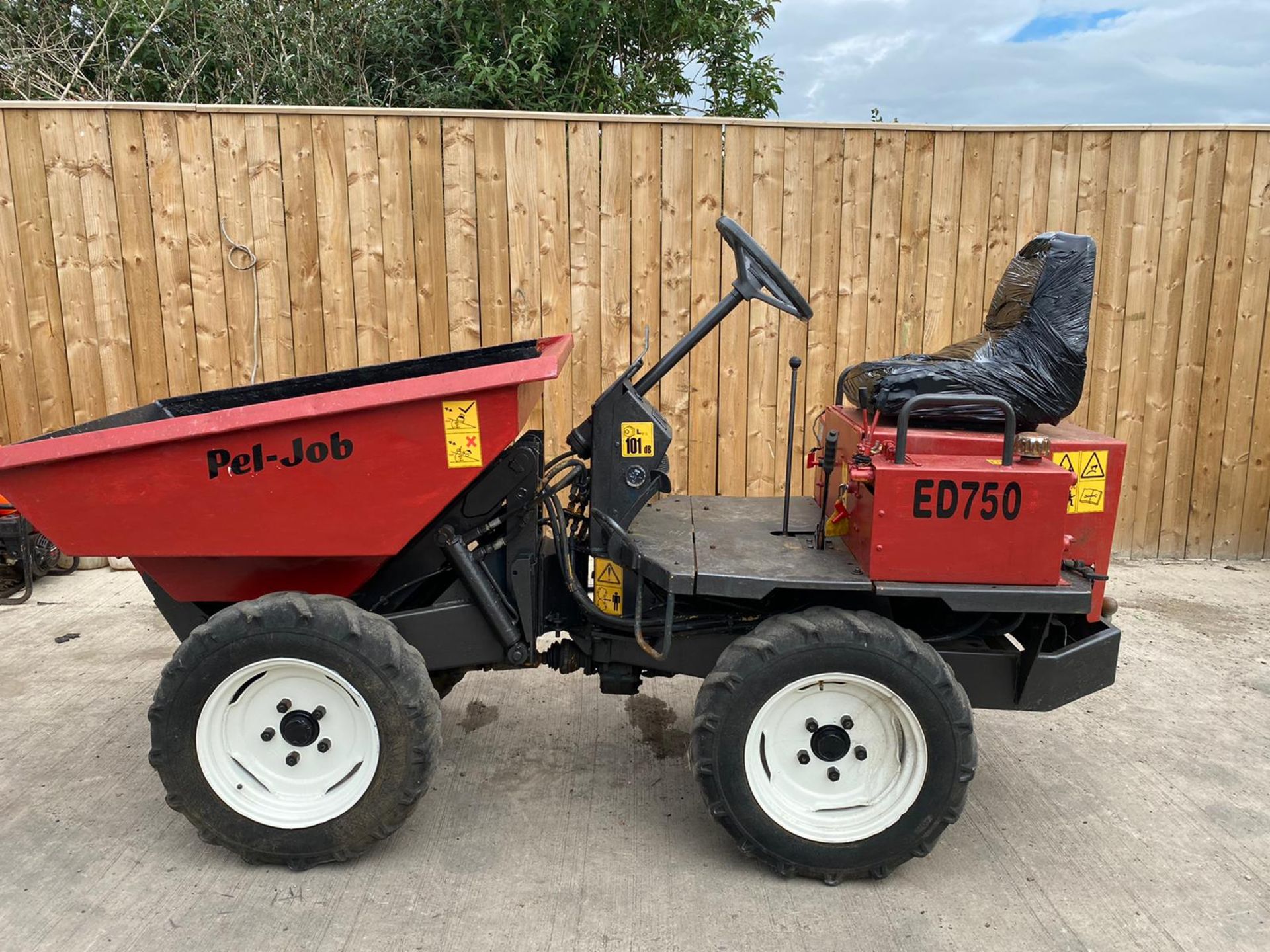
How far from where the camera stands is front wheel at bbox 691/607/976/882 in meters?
2.66

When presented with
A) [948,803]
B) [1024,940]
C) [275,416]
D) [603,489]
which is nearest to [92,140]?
[275,416]

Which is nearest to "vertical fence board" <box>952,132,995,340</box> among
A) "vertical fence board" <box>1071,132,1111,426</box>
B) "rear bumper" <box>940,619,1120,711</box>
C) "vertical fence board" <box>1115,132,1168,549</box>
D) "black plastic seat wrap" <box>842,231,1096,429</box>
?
"vertical fence board" <box>1071,132,1111,426</box>

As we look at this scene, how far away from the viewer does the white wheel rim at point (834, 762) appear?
107 inches

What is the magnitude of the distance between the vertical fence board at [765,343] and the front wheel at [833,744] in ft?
9.98

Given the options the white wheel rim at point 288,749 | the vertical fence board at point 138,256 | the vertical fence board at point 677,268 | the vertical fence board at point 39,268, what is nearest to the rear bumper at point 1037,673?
the white wheel rim at point 288,749

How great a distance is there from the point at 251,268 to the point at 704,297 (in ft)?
8.94

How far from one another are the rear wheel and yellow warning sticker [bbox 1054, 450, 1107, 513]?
7.03ft

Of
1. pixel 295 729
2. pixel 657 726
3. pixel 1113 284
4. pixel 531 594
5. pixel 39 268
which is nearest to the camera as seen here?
pixel 295 729

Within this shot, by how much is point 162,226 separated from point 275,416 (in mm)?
3482

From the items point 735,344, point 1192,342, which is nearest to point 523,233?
point 735,344

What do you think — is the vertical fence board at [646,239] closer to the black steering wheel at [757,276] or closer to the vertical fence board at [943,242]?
the vertical fence board at [943,242]

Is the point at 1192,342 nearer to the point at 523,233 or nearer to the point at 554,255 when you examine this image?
the point at 554,255

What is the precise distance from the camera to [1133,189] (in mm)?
5566

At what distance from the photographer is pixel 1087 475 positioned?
292cm
